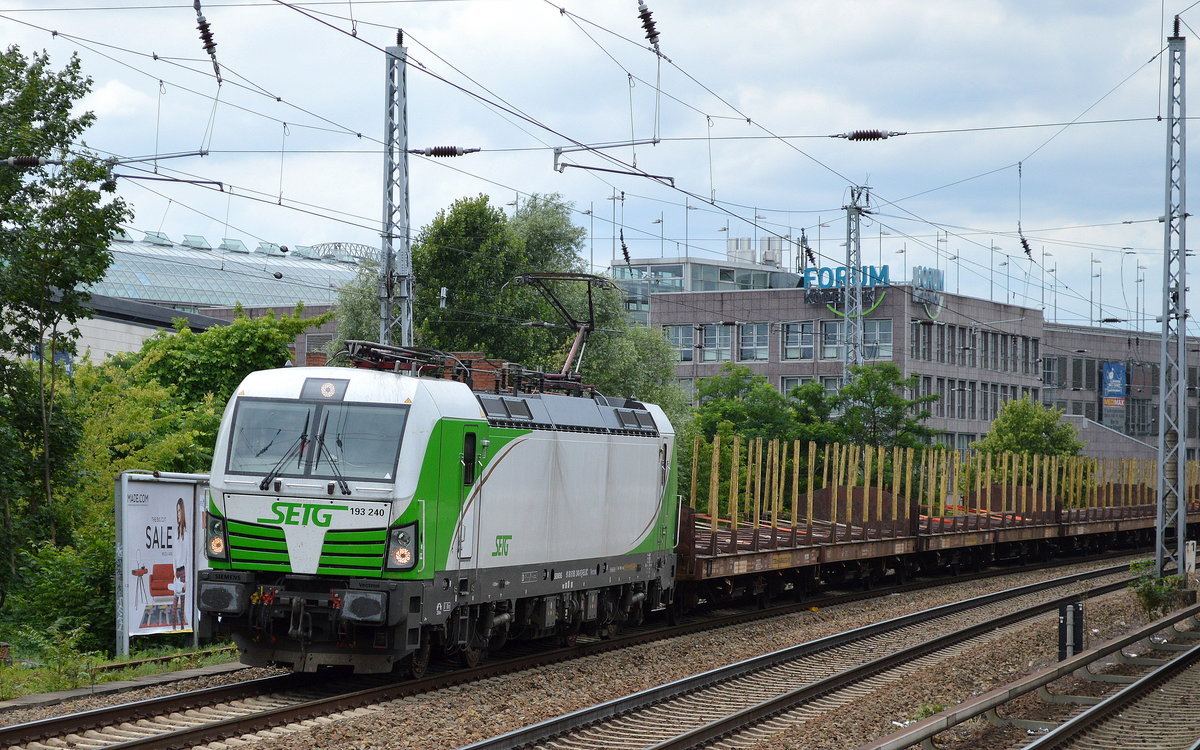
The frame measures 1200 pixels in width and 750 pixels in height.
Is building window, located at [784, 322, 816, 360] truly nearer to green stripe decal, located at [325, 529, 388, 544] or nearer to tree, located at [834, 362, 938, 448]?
tree, located at [834, 362, 938, 448]

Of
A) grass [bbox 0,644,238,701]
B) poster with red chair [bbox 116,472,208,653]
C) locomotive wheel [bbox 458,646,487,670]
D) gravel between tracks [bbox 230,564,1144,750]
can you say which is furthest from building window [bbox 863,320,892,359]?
grass [bbox 0,644,238,701]

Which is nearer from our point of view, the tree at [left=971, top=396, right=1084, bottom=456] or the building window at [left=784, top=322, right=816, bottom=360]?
the tree at [left=971, top=396, right=1084, bottom=456]

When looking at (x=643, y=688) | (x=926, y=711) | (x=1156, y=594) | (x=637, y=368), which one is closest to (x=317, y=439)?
(x=643, y=688)

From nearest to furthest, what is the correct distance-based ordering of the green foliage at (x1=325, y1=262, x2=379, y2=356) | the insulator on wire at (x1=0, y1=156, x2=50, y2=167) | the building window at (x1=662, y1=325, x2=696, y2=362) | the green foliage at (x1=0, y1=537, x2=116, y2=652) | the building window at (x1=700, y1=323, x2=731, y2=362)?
the green foliage at (x1=0, y1=537, x2=116, y2=652), the insulator on wire at (x1=0, y1=156, x2=50, y2=167), the green foliage at (x1=325, y1=262, x2=379, y2=356), the building window at (x1=700, y1=323, x2=731, y2=362), the building window at (x1=662, y1=325, x2=696, y2=362)

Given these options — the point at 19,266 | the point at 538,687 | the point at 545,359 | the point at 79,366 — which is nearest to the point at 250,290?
the point at 545,359

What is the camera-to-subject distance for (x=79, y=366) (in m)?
25.8

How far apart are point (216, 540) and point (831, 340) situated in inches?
2560

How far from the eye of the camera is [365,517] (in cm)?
1377

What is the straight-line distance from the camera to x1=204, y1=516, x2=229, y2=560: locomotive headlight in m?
14.1

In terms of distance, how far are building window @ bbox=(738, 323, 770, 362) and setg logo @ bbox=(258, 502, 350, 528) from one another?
6610 cm

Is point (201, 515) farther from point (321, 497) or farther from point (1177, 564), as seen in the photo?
point (1177, 564)

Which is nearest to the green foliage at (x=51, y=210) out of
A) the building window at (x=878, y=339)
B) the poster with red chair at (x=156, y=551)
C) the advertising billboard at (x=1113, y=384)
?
the poster with red chair at (x=156, y=551)

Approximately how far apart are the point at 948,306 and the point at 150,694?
68760 millimetres

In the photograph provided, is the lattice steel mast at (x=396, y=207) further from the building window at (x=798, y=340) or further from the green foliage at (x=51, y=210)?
the building window at (x=798, y=340)
